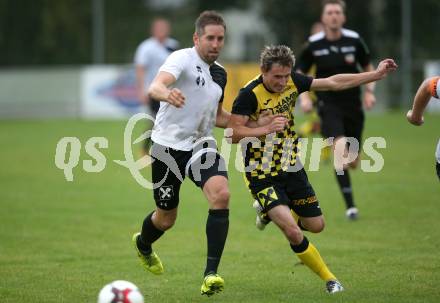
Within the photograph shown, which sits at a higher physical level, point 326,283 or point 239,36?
point 239,36

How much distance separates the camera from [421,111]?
656 cm

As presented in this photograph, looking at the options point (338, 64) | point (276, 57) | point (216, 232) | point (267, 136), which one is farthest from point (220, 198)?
point (338, 64)

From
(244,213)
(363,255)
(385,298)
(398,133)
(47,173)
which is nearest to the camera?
(385,298)

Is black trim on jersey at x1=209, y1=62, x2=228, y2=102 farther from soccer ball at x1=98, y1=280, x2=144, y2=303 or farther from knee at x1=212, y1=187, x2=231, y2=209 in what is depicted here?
soccer ball at x1=98, y1=280, x2=144, y2=303

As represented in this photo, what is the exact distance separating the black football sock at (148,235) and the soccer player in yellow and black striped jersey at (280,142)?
1.01m

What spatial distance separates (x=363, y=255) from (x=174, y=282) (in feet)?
6.83

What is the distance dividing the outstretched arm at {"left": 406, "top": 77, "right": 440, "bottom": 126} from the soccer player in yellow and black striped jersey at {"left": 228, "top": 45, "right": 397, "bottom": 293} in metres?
0.53

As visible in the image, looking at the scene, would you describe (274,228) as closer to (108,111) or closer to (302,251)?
(302,251)

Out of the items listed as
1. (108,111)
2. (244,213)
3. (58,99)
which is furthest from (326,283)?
(58,99)

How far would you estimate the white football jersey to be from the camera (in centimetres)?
677

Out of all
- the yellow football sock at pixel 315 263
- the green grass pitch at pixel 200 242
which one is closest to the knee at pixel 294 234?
the yellow football sock at pixel 315 263

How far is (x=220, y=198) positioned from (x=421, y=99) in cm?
173

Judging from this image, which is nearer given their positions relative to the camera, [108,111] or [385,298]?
[385,298]

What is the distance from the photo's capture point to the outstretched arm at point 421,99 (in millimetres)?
6340
